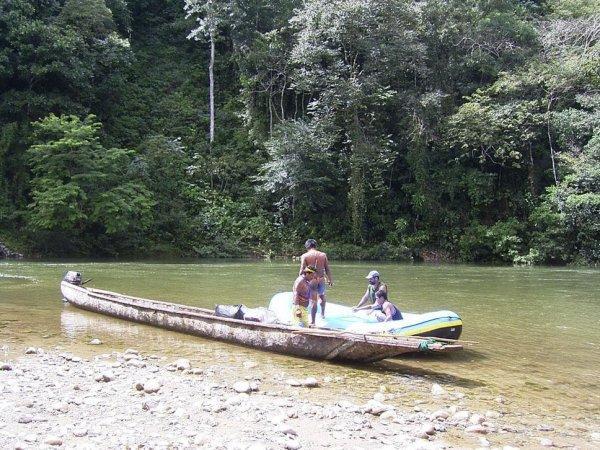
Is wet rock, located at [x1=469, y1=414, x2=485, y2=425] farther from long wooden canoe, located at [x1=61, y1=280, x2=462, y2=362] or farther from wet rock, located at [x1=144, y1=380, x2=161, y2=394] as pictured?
wet rock, located at [x1=144, y1=380, x2=161, y2=394]

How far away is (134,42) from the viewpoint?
39656mm

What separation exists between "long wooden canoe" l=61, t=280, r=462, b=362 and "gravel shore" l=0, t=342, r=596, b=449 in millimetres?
770

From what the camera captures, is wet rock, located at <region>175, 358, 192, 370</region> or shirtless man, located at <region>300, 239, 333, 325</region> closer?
wet rock, located at <region>175, 358, 192, 370</region>

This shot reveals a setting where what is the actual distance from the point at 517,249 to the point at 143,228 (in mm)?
17294

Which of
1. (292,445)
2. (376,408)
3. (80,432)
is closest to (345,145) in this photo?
(376,408)

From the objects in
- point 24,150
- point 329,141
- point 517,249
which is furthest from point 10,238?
point 517,249

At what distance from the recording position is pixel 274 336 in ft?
27.1

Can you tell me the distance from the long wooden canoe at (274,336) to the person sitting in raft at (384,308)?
1034mm

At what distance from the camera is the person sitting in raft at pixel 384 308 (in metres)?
9.11

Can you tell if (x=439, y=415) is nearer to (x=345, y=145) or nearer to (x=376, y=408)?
(x=376, y=408)

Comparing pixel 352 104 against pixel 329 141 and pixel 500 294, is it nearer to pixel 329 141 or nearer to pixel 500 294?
pixel 329 141

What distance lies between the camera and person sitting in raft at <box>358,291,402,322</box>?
9114 mm

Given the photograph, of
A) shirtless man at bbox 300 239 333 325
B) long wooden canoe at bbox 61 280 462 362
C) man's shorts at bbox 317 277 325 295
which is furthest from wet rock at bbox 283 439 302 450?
man's shorts at bbox 317 277 325 295

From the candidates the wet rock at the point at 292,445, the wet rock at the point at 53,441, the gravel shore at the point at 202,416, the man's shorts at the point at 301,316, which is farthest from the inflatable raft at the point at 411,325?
the wet rock at the point at 53,441
